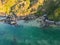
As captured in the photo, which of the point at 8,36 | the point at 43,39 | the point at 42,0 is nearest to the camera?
the point at 43,39

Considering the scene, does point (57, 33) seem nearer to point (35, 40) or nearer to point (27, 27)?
point (35, 40)

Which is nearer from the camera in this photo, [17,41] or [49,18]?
[17,41]

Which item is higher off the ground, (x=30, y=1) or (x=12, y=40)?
(x=30, y=1)

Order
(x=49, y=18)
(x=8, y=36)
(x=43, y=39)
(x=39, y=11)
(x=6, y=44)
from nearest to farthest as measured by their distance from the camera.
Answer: (x=6, y=44)
(x=43, y=39)
(x=8, y=36)
(x=49, y=18)
(x=39, y=11)

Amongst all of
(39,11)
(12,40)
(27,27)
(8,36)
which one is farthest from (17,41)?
(39,11)

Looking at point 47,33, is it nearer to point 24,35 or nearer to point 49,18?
point 24,35
